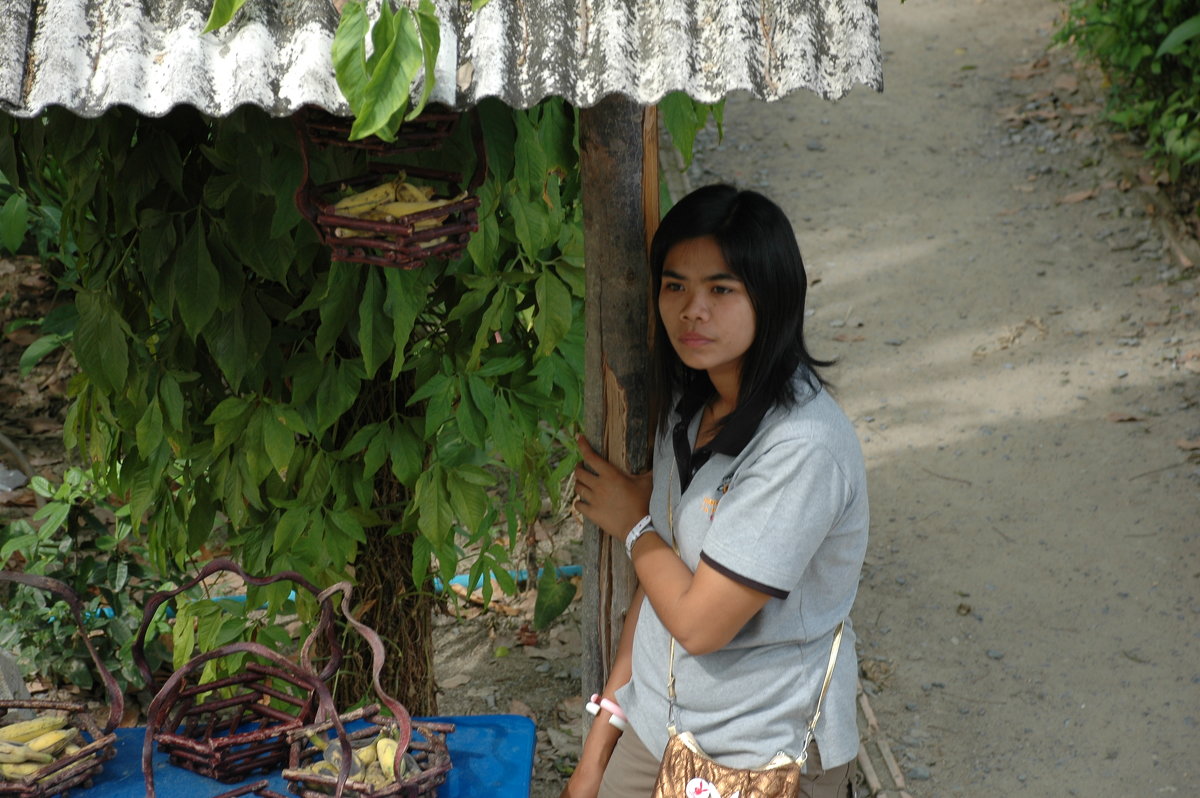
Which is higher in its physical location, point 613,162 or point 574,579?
point 613,162

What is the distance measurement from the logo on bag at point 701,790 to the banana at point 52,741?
1.10m

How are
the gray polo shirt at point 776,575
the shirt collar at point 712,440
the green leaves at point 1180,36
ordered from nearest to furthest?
the gray polo shirt at point 776,575 < the shirt collar at point 712,440 < the green leaves at point 1180,36

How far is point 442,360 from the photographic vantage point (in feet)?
8.06

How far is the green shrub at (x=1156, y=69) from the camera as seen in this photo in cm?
606

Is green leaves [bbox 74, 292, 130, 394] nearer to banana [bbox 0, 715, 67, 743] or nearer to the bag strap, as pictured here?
banana [bbox 0, 715, 67, 743]

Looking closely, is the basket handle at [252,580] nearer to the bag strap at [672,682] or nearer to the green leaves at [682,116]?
the bag strap at [672,682]

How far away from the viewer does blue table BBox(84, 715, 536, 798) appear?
2.09m

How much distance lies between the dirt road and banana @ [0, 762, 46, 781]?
234cm

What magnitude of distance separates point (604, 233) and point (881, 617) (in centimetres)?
248

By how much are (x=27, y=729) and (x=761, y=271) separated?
1522 millimetres

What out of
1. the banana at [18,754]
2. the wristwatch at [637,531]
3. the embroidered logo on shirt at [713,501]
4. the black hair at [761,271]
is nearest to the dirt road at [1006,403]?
the wristwatch at [637,531]

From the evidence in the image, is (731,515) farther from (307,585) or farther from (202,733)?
(202,733)

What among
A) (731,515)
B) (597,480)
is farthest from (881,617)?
(731,515)

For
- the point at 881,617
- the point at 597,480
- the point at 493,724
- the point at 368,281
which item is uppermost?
the point at 368,281
